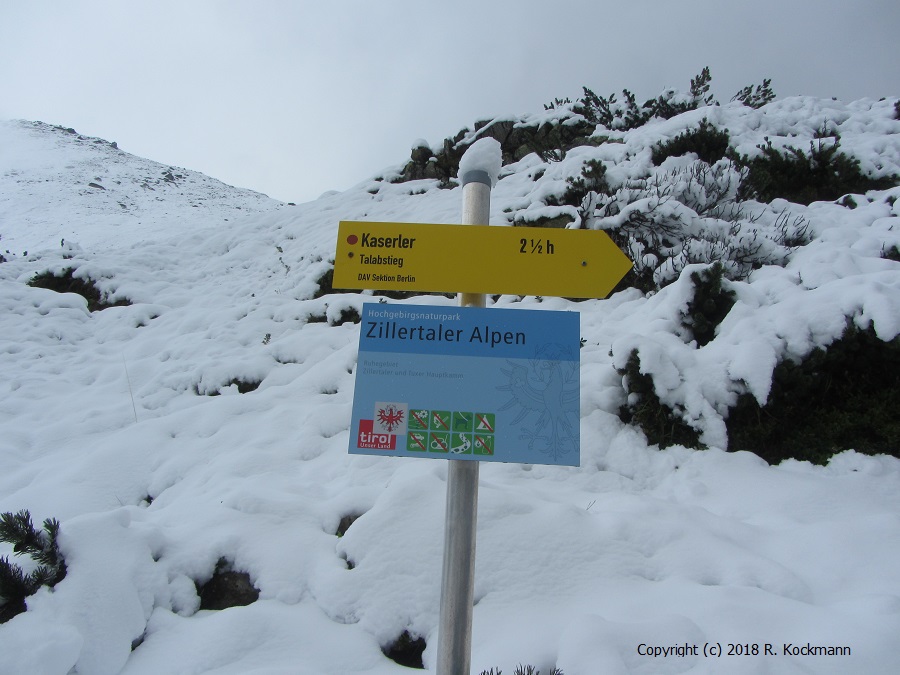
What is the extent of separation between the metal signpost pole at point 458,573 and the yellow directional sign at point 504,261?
0.60 m

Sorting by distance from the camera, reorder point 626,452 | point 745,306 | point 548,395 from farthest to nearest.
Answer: point 745,306 → point 626,452 → point 548,395

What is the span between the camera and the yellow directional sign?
151 cm

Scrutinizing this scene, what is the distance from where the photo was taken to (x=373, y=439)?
1.43 metres

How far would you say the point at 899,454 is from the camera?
309cm

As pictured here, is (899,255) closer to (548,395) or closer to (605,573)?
(605,573)

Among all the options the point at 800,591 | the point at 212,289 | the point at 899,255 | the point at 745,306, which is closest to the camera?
the point at 800,591

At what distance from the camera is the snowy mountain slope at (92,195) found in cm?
2000

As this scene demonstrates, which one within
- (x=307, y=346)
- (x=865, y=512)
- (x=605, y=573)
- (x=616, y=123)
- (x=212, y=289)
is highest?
(x=616, y=123)

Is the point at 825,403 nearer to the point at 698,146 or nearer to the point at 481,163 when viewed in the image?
the point at 481,163

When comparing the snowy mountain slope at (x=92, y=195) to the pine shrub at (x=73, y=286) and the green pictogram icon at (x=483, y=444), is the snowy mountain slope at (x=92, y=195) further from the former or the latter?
the green pictogram icon at (x=483, y=444)

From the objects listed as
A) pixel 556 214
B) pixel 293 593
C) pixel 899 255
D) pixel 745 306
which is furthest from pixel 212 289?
pixel 899 255

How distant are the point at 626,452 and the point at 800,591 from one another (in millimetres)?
1413

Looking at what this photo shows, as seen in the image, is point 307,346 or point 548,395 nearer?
point 548,395

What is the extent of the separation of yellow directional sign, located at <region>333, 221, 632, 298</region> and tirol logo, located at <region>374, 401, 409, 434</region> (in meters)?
0.38
